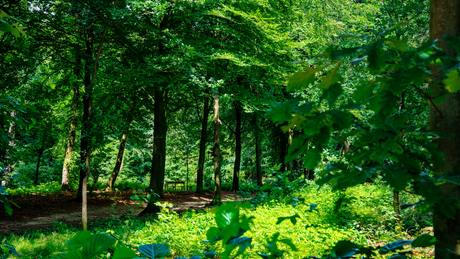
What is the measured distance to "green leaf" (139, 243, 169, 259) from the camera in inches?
31.8

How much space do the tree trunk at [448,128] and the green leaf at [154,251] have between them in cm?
90

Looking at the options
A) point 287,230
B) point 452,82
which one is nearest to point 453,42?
point 452,82

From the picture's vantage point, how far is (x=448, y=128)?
104cm

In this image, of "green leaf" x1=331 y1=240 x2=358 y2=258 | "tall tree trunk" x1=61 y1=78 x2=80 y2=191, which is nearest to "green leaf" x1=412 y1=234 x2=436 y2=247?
"green leaf" x1=331 y1=240 x2=358 y2=258

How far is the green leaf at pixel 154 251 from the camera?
0.81 metres

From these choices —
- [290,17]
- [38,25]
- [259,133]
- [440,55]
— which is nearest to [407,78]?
[440,55]

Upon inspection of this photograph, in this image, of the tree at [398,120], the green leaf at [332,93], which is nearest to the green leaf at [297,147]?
the tree at [398,120]

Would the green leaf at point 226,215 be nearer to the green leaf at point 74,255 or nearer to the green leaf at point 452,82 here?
the green leaf at point 74,255

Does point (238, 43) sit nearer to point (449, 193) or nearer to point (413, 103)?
point (413, 103)

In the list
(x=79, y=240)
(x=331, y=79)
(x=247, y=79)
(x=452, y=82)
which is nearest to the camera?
(x=79, y=240)

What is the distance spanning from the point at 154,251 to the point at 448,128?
1097 millimetres

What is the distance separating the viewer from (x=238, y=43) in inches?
438

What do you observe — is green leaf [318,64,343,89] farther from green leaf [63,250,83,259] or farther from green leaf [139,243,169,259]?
green leaf [63,250,83,259]

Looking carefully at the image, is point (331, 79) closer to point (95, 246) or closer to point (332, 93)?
point (332, 93)
